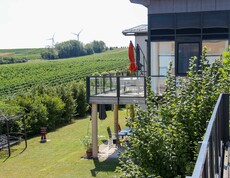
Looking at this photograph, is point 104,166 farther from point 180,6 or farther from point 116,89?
point 180,6

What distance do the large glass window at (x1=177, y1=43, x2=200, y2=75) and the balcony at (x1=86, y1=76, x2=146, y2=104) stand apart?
1468 mm

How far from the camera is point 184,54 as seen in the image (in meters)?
15.3

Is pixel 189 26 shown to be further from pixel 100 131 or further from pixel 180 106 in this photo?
pixel 100 131

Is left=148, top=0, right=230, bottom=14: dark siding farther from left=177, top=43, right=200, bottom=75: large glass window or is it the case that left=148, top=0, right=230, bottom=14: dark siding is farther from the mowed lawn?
the mowed lawn

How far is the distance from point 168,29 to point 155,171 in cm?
1005

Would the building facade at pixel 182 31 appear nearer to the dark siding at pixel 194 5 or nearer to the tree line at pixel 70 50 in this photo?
the dark siding at pixel 194 5

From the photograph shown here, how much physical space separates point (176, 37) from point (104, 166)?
5.62 meters

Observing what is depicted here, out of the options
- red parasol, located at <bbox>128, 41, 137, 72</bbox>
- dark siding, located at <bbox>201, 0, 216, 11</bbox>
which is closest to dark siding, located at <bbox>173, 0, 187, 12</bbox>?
dark siding, located at <bbox>201, 0, 216, 11</bbox>

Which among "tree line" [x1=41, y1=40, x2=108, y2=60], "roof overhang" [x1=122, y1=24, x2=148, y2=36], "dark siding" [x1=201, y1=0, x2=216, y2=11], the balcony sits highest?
"tree line" [x1=41, y1=40, x2=108, y2=60]

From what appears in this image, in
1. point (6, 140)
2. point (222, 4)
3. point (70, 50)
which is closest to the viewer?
point (222, 4)

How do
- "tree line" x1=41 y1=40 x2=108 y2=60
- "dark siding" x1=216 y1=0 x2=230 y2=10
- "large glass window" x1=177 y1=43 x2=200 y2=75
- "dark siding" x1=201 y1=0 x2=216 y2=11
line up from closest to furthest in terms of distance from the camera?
"dark siding" x1=216 y1=0 x2=230 y2=10, "dark siding" x1=201 y1=0 x2=216 y2=11, "large glass window" x1=177 y1=43 x2=200 y2=75, "tree line" x1=41 y1=40 x2=108 y2=60

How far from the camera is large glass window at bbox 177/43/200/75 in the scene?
15.2 meters

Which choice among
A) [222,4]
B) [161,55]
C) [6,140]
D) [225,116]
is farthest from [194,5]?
[6,140]

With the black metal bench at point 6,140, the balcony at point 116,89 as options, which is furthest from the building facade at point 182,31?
the black metal bench at point 6,140
